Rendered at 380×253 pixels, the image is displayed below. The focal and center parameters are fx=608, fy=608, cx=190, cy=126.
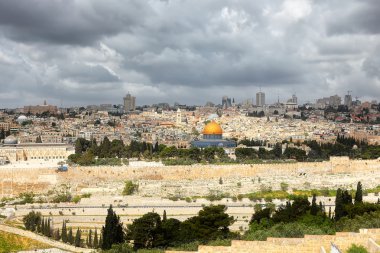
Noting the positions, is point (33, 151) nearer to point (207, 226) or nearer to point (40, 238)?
point (40, 238)

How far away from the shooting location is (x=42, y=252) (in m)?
25.3

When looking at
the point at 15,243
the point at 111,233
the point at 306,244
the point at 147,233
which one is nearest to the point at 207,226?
the point at 147,233

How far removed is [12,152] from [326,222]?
45231 mm

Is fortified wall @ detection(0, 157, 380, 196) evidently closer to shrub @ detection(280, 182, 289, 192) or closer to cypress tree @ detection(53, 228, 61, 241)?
shrub @ detection(280, 182, 289, 192)

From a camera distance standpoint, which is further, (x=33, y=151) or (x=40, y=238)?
(x=33, y=151)

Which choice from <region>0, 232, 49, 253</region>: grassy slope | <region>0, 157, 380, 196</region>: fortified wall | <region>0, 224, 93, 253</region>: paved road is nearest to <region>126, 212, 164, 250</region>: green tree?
<region>0, 224, 93, 253</region>: paved road

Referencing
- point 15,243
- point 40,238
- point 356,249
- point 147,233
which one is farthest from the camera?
point 40,238

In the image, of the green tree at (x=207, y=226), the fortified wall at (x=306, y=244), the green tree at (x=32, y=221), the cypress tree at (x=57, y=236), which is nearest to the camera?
the fortified wall at (x=306, y=244)

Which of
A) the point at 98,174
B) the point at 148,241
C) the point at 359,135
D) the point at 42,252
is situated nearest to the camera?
the point at 148,241

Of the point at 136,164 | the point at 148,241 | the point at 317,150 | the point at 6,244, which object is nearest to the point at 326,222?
the point at 148,241

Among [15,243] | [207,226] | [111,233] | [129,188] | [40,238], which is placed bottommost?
[15,243]

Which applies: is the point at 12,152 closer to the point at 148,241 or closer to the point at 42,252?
the point at 42,252

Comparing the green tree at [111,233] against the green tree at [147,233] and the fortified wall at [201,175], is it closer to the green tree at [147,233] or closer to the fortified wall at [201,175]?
the green tree at [147,233]

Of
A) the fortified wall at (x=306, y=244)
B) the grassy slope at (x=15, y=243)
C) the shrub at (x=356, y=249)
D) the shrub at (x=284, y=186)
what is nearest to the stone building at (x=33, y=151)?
the shrub at (x=284, y=186)
